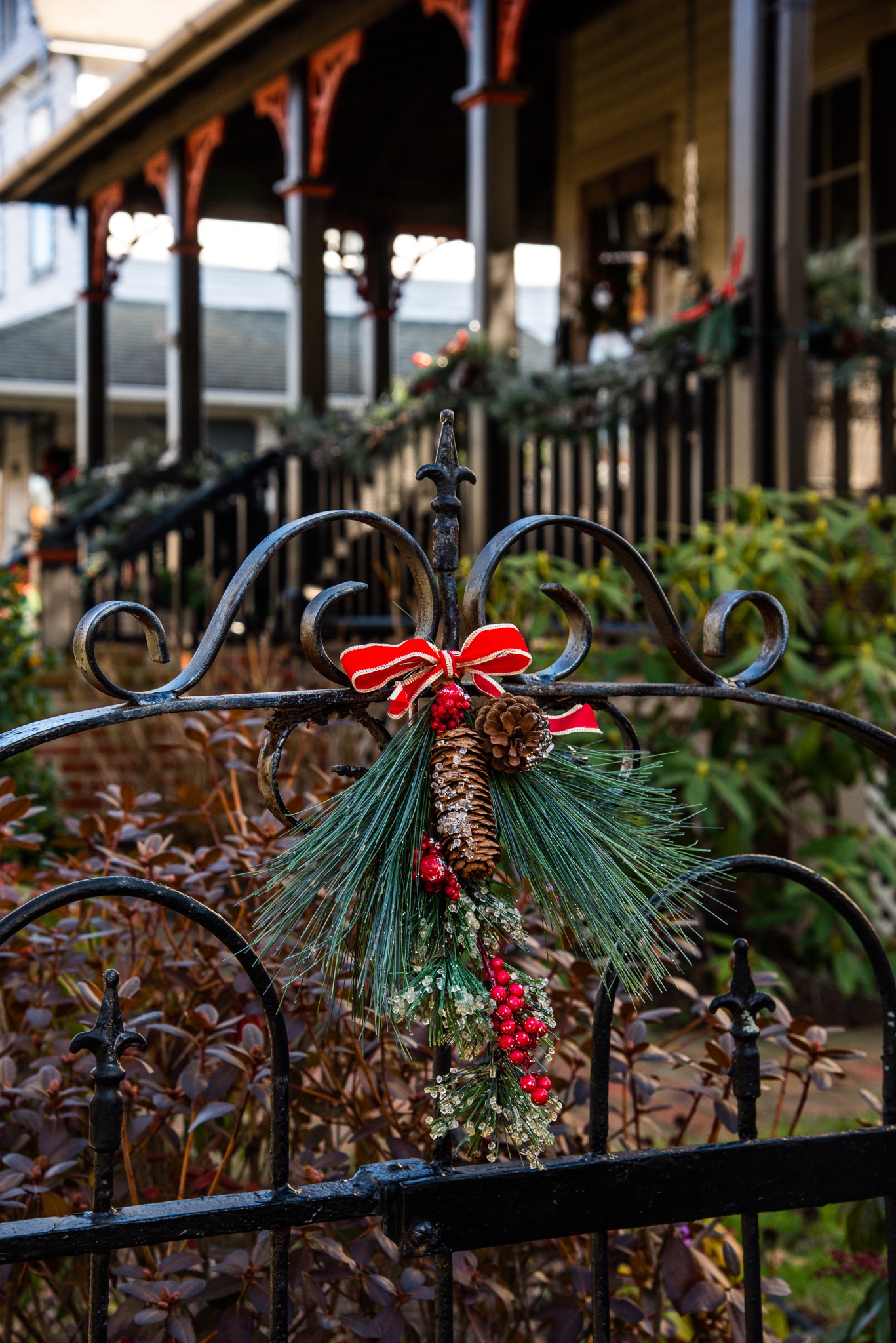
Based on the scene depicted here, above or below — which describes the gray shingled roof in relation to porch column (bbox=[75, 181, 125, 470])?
above

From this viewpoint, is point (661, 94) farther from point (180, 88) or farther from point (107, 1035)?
point (107, 1035)

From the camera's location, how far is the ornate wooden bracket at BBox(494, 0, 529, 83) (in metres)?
6.91

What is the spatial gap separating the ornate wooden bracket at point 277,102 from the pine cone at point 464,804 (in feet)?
28.7

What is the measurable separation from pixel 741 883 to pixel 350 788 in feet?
13.0

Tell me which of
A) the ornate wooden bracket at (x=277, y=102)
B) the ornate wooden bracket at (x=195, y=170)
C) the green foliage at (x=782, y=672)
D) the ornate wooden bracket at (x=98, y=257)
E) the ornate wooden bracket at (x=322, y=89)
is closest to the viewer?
the green foliage at (x=782, y=672)

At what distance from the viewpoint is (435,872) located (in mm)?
1298

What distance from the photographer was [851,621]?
5004 mm

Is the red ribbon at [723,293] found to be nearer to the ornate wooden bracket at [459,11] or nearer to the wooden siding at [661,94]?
the ornate wooden bracket at [459,11]

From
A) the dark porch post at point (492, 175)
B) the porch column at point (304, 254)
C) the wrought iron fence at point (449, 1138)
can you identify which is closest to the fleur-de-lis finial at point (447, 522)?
the wrought iron fence at point (449, 1138)

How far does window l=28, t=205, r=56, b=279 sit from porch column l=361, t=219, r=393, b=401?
1220 cm

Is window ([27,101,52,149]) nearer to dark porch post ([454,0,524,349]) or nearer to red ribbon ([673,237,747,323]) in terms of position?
dark porch post ([454,0,524,349])

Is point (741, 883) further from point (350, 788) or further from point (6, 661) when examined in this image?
point (350, 788)

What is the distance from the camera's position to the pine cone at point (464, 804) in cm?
132

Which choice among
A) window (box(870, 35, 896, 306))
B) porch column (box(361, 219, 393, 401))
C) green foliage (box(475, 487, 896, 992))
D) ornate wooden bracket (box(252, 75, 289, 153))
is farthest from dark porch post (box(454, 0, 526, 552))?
porch column (box(361, 219, 393, 401))
